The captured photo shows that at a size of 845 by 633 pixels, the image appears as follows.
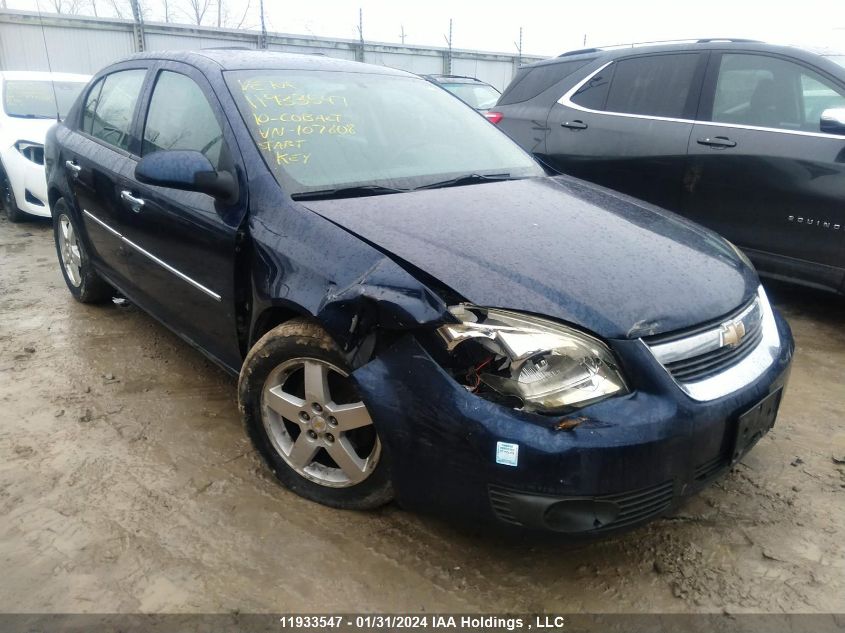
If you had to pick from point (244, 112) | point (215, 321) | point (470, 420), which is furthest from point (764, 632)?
point (244, 112)

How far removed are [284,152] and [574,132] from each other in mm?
3121

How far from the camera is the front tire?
2307 millimetres

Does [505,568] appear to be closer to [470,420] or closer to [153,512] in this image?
[470,420]

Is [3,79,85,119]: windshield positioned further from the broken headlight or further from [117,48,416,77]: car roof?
the broken headlight

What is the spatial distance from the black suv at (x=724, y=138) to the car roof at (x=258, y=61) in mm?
1188

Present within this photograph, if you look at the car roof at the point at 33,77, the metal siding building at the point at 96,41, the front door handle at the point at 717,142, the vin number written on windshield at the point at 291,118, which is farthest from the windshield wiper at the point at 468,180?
the metal siding building at the point at 96,41

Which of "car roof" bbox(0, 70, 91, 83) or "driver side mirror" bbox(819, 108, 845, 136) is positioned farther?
"car roof" bbox(0, 70, 91, 83)

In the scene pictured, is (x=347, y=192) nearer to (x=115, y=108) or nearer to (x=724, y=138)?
(x=115, y=108)

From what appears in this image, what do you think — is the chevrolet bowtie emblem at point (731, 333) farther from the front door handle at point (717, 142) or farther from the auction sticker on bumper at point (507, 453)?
the front door handle at point (717, 142)

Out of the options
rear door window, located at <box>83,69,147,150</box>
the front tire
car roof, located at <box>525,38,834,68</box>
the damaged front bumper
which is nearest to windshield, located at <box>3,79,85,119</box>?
rear door window, located at <box>83,69,147,150</box>

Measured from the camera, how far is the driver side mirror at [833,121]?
3.78 metres

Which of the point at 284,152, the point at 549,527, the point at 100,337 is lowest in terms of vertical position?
the point at 100,337

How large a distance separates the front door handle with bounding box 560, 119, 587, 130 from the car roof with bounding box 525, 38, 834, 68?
0.53 meters

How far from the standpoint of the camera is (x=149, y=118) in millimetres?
3434
